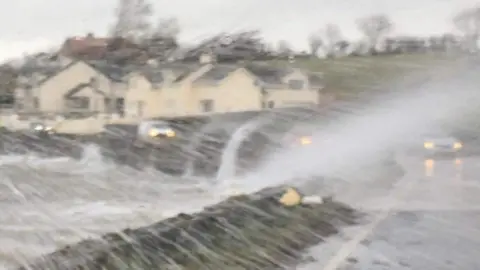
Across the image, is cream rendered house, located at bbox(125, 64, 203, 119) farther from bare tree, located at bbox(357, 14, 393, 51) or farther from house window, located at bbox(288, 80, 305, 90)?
bare tree, located at bbox(357, 14, 393, 51)

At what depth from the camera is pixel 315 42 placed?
1629 mm

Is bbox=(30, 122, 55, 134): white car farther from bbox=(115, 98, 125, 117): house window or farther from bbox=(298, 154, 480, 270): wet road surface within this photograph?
bbox=(298, 154, 480, 270): wet road surface

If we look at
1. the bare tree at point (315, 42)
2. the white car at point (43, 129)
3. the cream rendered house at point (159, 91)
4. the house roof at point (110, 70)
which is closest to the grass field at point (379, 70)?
the bare tree at point (315, 42)

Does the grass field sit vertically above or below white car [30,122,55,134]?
above

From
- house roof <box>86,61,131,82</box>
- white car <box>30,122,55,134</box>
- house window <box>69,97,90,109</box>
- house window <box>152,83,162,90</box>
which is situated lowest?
white car <box>30,122,55,134</box>

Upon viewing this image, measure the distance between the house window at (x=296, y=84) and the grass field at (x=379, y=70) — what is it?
4cm

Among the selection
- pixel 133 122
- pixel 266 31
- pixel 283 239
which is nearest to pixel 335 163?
pixel 283 239

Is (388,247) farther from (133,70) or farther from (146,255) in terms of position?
(133,70)

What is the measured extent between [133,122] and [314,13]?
0.43 m

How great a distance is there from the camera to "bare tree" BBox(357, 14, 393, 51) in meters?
1.63

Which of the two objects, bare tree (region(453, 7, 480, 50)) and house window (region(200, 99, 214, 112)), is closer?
house window (region(200, 99, 214, 112))

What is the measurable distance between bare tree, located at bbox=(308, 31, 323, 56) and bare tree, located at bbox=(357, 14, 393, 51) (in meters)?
0.08

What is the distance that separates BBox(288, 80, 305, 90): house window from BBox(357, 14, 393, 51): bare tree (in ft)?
0.52

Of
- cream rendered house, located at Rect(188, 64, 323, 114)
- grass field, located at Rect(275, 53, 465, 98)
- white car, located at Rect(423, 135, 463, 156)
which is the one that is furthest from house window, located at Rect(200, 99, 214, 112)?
white car, located at Rect(423, 135, 463, 156)
